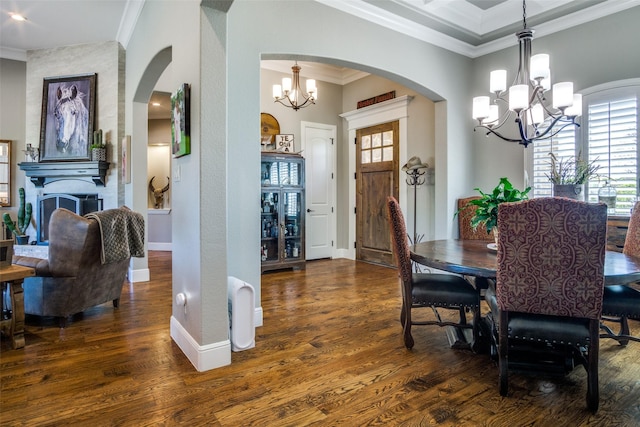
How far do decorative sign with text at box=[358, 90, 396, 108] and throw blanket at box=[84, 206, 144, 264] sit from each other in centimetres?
Result: 399

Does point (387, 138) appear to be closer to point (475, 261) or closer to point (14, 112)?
point (475, 261)

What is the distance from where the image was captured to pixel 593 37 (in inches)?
150

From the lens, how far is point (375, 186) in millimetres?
6020

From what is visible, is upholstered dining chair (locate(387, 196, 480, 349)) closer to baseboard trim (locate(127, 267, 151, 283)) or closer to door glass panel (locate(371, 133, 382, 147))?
door glass panel (locate(371, 133, 382, 147))

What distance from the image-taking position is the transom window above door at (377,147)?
19.0ft

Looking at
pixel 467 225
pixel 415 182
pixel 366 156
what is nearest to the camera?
pixel 467 225

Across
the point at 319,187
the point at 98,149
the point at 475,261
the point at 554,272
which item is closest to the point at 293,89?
the point at 319,187

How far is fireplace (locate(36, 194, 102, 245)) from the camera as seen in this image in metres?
5.16

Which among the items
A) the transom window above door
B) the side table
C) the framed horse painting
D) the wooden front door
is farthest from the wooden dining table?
the framed horse painting

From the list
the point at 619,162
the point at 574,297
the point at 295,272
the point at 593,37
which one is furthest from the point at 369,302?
the point at 593,37

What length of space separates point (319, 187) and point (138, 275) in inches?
124

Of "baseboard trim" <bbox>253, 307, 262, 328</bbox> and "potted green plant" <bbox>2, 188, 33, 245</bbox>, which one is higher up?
"potted green plant" <bbox>2, 188, 33, 245</bbox>

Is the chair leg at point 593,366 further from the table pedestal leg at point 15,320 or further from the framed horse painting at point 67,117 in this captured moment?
the framed horse painting at point 67,117

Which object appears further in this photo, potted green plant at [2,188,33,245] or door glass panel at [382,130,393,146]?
door glass panel at [382,130,393,146]
